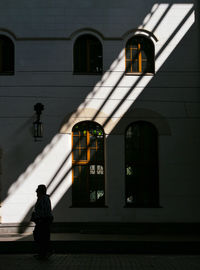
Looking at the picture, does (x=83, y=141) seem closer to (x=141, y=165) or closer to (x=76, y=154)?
(x=76, y=154)

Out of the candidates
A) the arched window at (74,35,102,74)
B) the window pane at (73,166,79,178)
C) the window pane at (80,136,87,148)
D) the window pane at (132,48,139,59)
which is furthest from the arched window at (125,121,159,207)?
the arched window at (74,35,102,74)

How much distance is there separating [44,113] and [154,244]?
5.12 m

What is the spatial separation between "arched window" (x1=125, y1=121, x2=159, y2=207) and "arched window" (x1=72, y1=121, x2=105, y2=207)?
2.78 feet

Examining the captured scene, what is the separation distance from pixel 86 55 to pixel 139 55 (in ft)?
5.63

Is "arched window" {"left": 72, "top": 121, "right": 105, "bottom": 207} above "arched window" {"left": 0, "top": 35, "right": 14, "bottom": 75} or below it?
below

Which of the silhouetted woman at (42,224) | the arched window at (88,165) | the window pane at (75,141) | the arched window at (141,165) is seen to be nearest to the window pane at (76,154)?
the arched window at (88,165)

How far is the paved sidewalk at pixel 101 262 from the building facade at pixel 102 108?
7.15 ft

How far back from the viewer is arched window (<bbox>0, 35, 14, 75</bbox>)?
1145 centimetres

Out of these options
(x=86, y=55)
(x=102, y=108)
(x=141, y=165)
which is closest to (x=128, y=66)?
(x=86, y=55)

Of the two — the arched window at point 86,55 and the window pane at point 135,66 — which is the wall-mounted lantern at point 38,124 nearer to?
the arched window at point 86,55

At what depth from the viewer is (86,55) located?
1145 centimetres

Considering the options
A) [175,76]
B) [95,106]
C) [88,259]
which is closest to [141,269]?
[88,259]

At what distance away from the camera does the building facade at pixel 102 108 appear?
11.1m

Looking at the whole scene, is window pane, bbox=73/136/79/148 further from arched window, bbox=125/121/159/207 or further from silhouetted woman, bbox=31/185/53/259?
silhouetted woman, bbox=31/185/53/259
